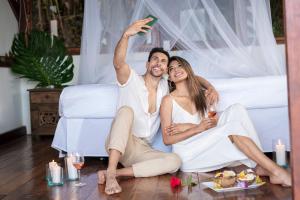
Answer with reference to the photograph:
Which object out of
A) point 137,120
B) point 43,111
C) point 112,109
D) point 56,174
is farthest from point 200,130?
point 43,111

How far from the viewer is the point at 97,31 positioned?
381 cm

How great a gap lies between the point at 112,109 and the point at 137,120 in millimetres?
449

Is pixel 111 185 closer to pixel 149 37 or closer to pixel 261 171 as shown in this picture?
pixel 261 171

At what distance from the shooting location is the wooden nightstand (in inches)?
197

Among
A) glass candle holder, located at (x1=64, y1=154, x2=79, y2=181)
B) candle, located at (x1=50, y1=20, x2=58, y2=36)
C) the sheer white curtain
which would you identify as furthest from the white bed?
candle, located at (x1=50, y1=20, x2=58, y2=36)

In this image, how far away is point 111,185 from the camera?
2.58 meters

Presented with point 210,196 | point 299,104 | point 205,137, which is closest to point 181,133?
point 205,137

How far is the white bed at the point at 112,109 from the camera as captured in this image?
3.33 metres

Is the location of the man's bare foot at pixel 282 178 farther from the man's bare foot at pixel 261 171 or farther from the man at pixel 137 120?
the man at pixel 137 120

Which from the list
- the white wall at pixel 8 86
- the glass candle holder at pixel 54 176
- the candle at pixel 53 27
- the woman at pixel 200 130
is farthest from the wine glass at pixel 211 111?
the candle at pixel 53 27

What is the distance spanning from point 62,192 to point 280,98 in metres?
1.71

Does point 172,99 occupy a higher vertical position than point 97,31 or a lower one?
lower

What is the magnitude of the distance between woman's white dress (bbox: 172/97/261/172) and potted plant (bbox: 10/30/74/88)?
8.20 ft

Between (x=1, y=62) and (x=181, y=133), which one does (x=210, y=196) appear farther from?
(x=1, y=62)
